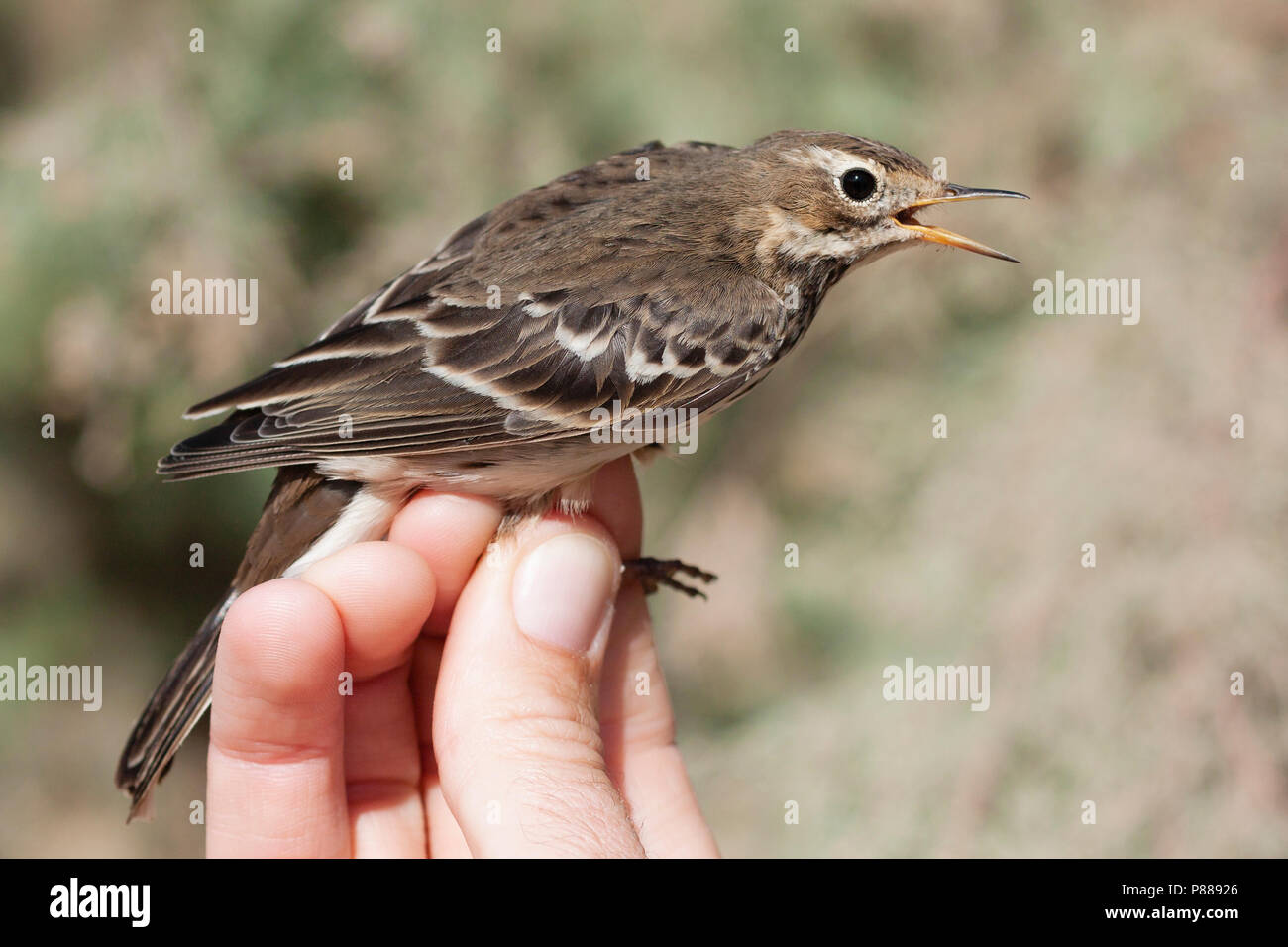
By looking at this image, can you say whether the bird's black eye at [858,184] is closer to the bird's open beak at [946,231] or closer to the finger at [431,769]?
the bird's open beak at [946,231]

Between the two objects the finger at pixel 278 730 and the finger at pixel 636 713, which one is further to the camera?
the finger at pixel 636 713

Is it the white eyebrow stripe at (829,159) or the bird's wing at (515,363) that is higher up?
the white eyebrow stripe at (829,159)

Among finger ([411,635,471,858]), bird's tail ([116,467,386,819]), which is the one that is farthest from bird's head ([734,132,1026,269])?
finger ([411,635,471,858])

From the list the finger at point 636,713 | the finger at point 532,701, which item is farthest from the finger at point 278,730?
the finger at point 636,713

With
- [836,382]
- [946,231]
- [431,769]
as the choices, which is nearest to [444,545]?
[431,769]

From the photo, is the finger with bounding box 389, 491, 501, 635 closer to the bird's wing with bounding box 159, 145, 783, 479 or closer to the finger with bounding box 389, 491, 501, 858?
the finger with bounding box 389, 491, 501, 858
